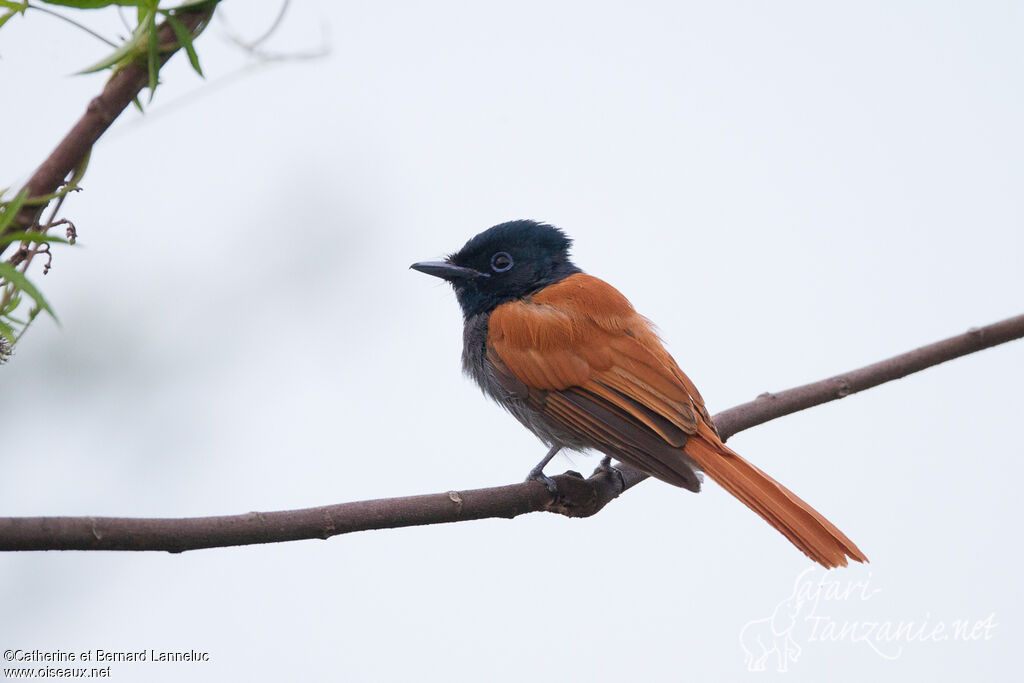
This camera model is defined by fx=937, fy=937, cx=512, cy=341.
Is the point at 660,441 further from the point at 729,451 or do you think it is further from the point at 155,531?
the point at 155,531

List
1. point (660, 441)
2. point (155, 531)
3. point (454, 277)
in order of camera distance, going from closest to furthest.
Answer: point (155, 531) → point (660, 441) → point (454, 277)

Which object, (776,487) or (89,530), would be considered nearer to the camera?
(89,530)

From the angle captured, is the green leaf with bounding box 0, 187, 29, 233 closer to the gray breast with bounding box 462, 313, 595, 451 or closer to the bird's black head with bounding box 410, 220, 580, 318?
the gray breast with bounding box 462, 313, 595, 451

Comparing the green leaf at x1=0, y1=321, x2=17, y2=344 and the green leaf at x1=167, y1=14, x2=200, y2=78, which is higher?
the green leaf at x1=167, y1=14, x2=200, y2=78

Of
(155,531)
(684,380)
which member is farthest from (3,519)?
(684,380)

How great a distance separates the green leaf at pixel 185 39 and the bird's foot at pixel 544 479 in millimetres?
1399

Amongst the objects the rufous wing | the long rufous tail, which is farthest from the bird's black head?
the long rufous tail

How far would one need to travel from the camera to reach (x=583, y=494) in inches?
106

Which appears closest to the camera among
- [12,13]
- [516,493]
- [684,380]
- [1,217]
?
[1,217]

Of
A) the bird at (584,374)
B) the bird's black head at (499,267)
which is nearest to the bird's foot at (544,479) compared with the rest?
the bird at (584,374)

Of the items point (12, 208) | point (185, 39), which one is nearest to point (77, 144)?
point (12, 208)

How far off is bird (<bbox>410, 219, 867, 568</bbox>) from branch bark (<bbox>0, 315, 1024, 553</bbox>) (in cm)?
13

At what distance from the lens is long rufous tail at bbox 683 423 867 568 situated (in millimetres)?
2367

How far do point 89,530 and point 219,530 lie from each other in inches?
8.7
